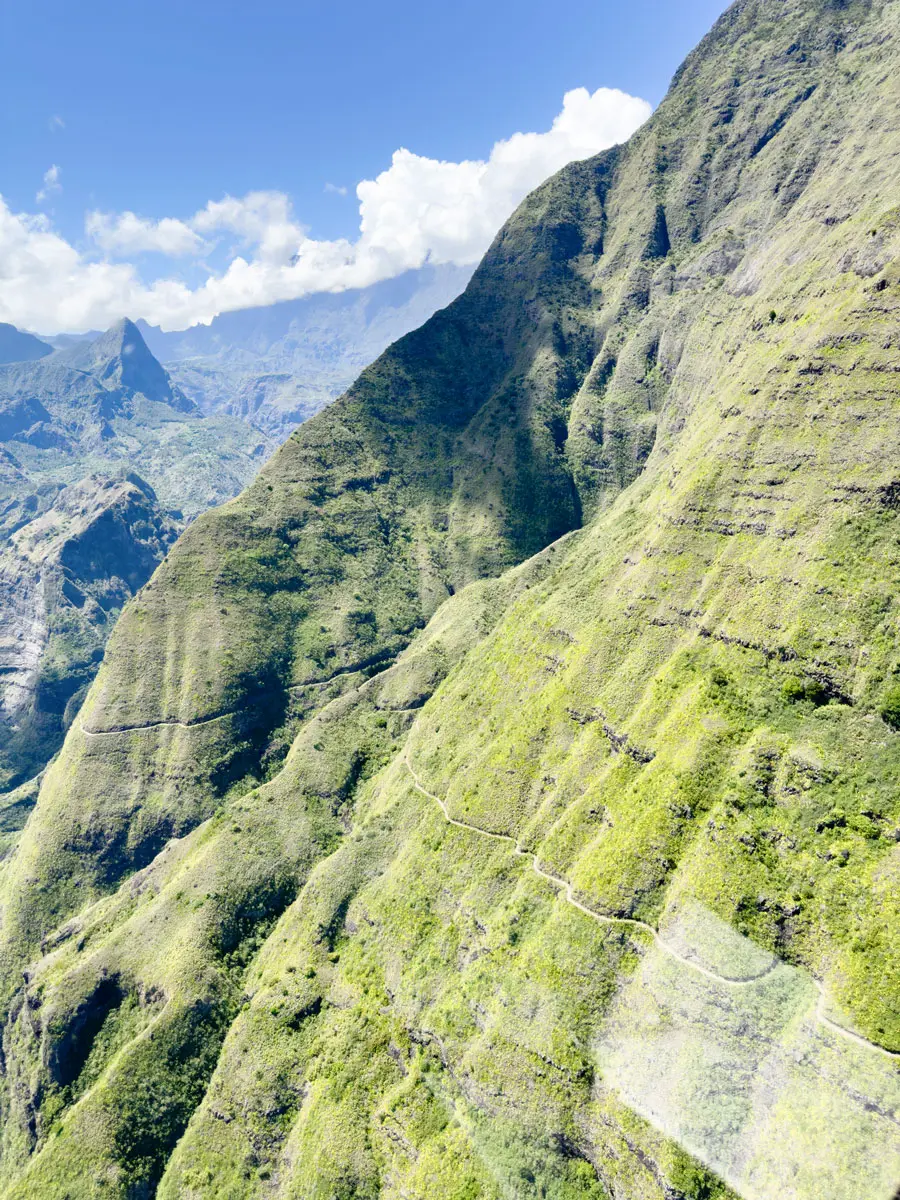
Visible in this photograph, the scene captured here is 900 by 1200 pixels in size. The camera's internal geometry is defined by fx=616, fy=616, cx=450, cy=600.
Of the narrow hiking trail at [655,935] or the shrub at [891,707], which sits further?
the shrub at [891,707]

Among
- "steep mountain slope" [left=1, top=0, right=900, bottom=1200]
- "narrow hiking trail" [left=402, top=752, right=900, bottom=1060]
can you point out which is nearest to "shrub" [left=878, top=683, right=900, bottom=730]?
"steep mountain slope" [left=1, top=0, right=900, bottom=1200]

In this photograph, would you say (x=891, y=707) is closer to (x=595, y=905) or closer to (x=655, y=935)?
(x=655, y=935)

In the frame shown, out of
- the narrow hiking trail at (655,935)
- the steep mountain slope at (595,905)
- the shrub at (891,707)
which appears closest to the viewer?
the narrow hiking trail at (655,935)

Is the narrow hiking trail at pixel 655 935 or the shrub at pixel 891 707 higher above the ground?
the shrub at pixel 891 707

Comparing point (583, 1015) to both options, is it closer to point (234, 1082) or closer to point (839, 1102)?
point (839, 1102)

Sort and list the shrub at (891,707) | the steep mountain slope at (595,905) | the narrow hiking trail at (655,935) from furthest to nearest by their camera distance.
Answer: the shrub at (891,707)
the steep mountain slope at (595,905)
the narrow hiking trail at (655,935)

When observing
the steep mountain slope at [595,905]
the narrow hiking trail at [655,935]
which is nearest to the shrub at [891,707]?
the steep mountain slope at [595,905]

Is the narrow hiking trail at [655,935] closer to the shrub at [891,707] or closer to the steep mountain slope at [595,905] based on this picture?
the steep mountain slope at [595,905]

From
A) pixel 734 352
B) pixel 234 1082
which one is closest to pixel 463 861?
pixel 234 1082

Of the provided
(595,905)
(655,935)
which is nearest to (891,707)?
(655,935)
